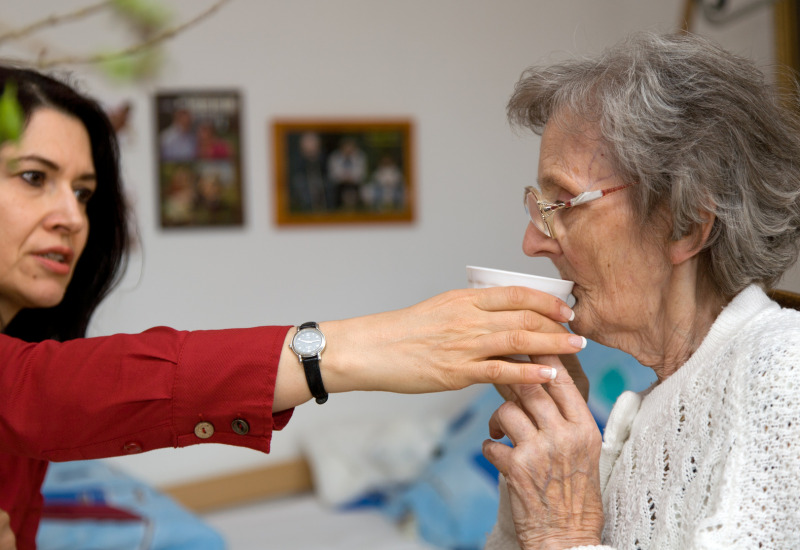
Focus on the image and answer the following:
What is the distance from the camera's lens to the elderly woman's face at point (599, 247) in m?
1.16

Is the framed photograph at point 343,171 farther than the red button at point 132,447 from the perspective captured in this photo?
Yes

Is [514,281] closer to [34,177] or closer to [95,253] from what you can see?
[34,177]

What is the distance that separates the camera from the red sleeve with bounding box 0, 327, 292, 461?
3.27ft

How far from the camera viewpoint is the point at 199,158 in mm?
3059

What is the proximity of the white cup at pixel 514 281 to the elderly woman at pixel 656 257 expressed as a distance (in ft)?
0.31

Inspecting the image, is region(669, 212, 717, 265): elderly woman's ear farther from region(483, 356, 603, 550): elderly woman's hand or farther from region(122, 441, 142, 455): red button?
region(122, 441, 142, 455): red button

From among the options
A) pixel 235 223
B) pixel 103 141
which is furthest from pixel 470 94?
pixel 103 141

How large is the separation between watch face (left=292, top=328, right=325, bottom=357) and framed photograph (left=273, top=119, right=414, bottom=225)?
7.11 feet

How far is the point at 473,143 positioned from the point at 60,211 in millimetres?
2213

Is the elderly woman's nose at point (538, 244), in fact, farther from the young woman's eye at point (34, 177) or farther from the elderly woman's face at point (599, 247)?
the young woman's eye at point (34, 177)

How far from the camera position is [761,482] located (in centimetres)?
91

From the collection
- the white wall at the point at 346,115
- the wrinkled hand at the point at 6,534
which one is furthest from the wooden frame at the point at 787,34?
the wrinkled hand at the point at 6,534

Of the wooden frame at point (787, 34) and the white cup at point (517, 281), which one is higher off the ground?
the wooden frame at point (787, 34)

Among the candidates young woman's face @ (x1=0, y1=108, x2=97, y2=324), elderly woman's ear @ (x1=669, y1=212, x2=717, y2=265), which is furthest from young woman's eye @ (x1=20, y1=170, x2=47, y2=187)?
elderly woman's ear @ (x1=669, y1=212, x2=717, y2=265)
